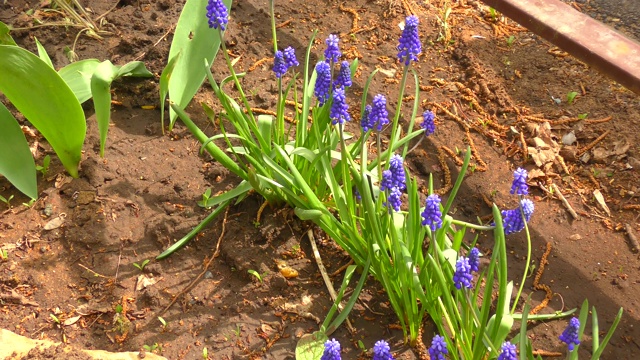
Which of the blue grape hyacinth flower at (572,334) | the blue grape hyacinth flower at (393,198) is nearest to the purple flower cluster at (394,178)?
the blue grape hyacinth flower at (393,198)

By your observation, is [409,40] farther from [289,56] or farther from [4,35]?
[4,35]

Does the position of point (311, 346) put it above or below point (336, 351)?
below

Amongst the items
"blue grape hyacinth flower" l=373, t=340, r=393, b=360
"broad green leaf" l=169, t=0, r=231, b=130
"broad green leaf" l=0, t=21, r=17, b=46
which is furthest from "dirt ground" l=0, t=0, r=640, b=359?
"blue grape hyacinth flower" l=373, t=340, r=393, b=360

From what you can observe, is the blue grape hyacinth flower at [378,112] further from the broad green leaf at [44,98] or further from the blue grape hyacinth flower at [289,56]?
the broad green leaf at [44,98]

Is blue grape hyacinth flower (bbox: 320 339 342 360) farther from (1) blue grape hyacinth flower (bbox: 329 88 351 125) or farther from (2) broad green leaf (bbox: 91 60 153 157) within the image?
(2) broad green leaf (bbox: 91 60 153 157)

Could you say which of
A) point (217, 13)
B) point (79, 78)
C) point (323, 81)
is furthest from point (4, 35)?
point (323, 81)

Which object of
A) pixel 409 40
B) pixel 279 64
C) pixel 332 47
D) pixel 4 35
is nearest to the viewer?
pixel 409 40
